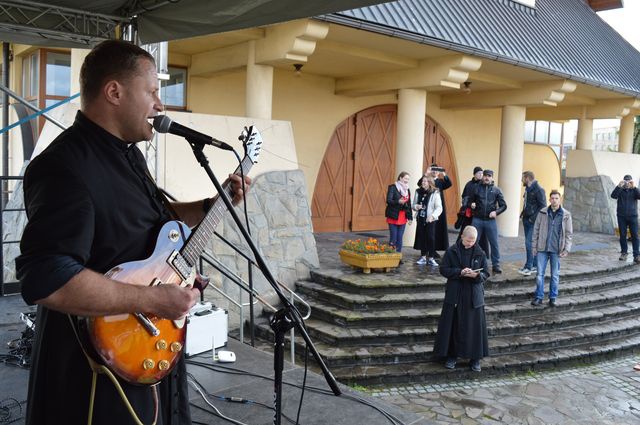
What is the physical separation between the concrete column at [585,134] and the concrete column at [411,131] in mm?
7509

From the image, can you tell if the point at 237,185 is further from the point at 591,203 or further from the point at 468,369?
the point at 591,203

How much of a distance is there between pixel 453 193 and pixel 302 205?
758cm

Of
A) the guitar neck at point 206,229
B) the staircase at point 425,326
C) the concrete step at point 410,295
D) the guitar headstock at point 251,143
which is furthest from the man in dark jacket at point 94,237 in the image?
the concrete step at point 410,295

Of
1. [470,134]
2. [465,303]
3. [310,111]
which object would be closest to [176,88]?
[310,111]

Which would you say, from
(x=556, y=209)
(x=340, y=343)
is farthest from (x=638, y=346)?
(x=340, y=343)

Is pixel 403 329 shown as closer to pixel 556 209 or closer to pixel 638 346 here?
pixel 556 209

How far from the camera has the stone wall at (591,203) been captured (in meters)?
16.3

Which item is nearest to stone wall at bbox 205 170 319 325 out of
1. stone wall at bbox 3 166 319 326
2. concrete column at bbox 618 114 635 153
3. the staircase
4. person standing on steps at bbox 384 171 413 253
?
stone wall at bbox 3 166 319 326

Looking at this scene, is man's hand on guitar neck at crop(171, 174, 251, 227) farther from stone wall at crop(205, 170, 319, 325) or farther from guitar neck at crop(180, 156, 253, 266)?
stone wall at crop(205, 170, 319, 325)

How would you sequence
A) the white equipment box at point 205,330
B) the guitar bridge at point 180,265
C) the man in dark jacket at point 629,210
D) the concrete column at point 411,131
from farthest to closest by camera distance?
the man in dark jacket at point 629,210, the concrete column at point 411,131, the white equipment box at point 205,330, the guitar bridge at point 180,265

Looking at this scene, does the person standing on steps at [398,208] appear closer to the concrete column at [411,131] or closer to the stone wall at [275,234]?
the stone wall at [275,234]

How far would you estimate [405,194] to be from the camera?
9.95 m

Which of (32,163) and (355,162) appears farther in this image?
(355,162)

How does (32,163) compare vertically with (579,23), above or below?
below
